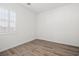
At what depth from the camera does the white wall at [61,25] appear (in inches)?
114

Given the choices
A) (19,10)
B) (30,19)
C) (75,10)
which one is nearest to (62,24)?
(75,10)

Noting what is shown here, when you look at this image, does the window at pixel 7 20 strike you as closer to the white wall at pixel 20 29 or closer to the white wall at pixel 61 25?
the white wall at pixel 20 29

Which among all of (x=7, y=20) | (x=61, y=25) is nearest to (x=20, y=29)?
(x=7, y=20)

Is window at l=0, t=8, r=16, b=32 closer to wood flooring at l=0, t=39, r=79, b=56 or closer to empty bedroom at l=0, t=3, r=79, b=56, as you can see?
empty bedroom at l=0, t=3, r=79, b=56

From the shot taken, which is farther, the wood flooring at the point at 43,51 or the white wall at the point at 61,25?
the white wall at the point at 61,25

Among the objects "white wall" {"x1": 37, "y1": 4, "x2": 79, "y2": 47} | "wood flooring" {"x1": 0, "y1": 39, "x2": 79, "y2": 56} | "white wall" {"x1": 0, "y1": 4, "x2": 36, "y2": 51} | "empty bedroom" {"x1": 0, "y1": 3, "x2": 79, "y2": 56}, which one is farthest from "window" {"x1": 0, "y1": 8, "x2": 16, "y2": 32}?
"white wall" {"x1": 37, "y1": 4, "x2": 79, "y2": 47}

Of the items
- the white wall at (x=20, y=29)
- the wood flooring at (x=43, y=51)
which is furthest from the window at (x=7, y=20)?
the wood flooring at (x=43, y=51)

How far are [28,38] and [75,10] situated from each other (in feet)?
9.98

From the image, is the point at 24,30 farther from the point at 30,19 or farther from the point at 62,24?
the point at 62,24

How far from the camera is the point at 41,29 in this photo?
4.50 meters

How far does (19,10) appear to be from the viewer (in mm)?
3240

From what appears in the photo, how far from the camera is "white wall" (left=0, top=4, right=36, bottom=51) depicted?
98.7 inches

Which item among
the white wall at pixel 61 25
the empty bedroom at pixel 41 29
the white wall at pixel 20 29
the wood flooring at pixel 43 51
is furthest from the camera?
the white wall at pixel 61 25

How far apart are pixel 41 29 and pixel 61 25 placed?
1579 mm
